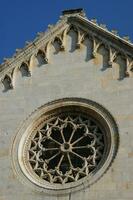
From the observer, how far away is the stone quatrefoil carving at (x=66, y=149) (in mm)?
21062

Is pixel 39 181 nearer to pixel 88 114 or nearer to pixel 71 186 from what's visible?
pixel 71 186

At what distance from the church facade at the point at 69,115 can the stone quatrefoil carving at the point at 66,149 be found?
3 centimetres

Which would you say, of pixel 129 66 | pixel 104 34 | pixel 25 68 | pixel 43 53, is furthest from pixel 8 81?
pixel 129 66

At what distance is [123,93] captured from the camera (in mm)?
21906

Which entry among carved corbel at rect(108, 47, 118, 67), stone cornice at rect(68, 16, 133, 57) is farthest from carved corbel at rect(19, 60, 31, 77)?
carved corbel at rect(108, 47, 118, 67)

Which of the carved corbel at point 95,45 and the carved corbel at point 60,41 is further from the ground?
the carved corbel at point 60,41

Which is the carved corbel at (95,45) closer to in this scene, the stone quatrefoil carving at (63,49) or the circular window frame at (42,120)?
the stone quatrefoil carving at (63,49)

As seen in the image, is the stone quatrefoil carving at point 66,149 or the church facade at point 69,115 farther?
the stone quatrefoil carving at point 66,149

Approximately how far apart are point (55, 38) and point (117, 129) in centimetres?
431

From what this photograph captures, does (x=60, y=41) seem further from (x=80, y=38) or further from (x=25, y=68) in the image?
(x=25, y=68)

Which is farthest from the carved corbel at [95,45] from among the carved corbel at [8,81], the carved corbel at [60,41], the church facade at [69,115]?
the carved corbel at [8,81]

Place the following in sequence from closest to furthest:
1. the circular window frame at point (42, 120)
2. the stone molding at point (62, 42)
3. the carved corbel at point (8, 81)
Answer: the circular window frame at point (42, 120) → the stone molding at point (62, 42) → the carved corbel at point (8, 81)

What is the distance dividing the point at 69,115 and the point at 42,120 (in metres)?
0.80

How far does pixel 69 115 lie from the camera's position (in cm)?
2239
